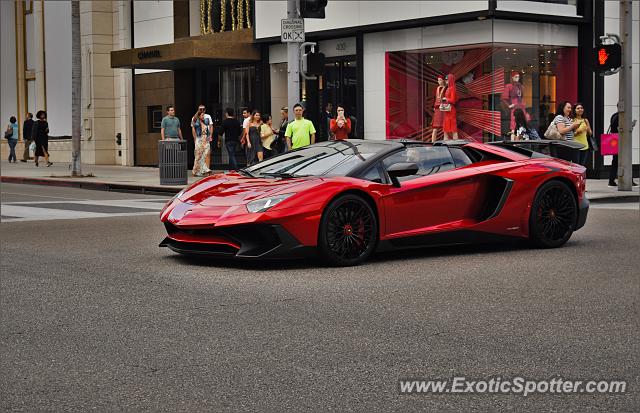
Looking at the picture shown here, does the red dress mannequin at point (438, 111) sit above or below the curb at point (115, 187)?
above

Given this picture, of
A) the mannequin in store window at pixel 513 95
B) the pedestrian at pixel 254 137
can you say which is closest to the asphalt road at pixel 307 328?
the mannequin in store window at pixel 513 95

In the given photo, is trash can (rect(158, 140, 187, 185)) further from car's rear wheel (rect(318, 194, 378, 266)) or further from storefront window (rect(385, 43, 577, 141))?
car's rear wheel (rect(318, 194, 378, 266))

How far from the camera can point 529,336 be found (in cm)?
686

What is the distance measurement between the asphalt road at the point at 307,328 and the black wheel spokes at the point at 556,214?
0.27 m

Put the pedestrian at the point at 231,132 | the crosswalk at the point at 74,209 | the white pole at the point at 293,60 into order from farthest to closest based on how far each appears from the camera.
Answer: the pedestrian at the point at 231,132, the white pole at the point at 293,60, the crosswalk at the point at 74,209

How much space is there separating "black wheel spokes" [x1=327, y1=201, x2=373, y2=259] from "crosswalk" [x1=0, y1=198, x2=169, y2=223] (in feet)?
23.0

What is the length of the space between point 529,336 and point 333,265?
3.65 metres

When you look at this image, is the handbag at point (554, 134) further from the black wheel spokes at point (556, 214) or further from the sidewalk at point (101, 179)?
the black wheel spokes at point (556, 214)

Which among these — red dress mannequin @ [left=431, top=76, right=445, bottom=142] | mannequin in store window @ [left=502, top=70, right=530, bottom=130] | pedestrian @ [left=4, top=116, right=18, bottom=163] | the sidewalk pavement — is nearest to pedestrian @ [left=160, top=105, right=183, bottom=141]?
the sidewalk pavement

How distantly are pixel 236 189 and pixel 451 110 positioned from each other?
686 inches

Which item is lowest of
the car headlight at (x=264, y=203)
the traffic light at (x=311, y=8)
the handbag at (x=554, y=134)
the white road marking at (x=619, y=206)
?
the white road marking at (x=619, y=206)

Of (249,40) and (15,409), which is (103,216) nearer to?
(15,409)

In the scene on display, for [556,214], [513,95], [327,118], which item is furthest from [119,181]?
[556,214]

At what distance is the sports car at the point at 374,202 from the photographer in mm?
9992
